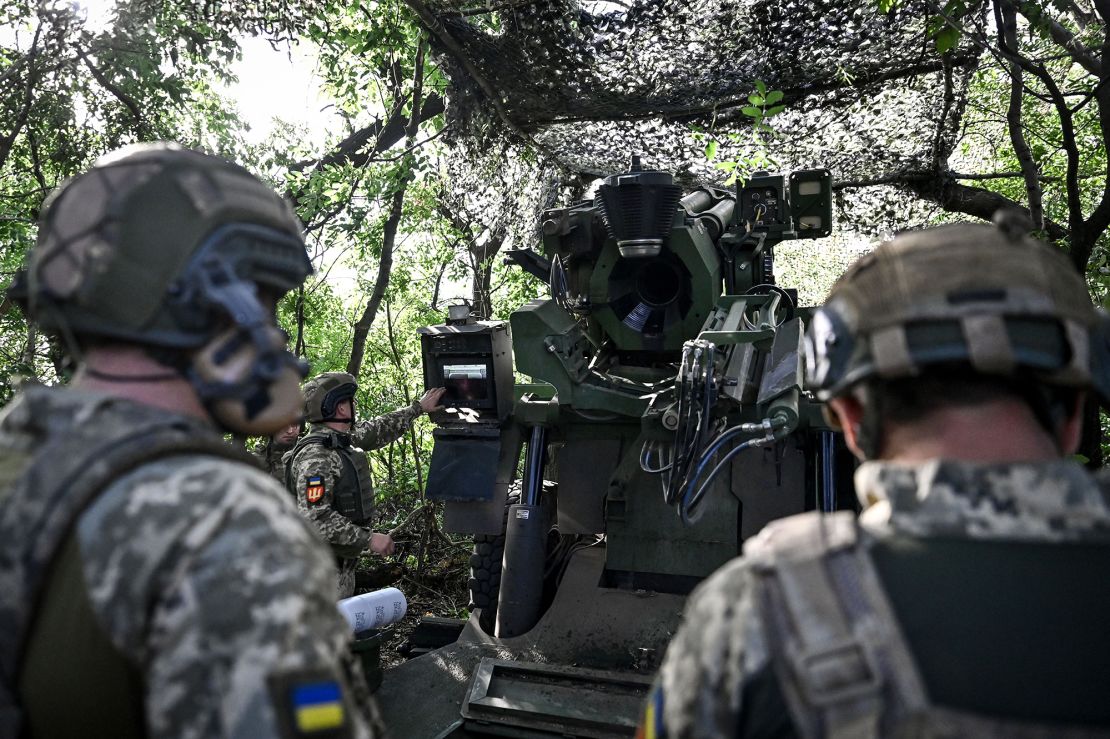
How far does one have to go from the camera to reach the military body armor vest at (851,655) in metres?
1.18

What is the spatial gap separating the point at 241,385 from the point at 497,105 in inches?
269

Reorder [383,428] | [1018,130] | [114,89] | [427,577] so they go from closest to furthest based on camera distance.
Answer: [114,89] < [1018,130] < [383,428] < [427,577]

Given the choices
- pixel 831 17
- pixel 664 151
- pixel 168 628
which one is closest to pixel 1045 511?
pixel 168 628

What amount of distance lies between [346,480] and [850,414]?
14.0 feet

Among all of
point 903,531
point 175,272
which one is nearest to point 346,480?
point 175,272

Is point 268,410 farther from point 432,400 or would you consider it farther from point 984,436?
point 432,400

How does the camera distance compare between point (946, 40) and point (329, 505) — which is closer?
point (946, 40)

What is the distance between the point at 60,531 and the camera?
53.6 inches

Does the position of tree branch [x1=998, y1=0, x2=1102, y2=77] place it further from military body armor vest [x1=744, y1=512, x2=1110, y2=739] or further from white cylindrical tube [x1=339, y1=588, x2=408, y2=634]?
military body armor vest [x1=744, y1=512, x2=1110, y2=739]

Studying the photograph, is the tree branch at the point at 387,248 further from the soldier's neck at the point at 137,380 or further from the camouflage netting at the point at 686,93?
the soldier's neck at the point at 137,380

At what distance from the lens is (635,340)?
19.1 ft

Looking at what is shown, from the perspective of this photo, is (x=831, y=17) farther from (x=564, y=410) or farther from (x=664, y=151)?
(x=564, y=410)

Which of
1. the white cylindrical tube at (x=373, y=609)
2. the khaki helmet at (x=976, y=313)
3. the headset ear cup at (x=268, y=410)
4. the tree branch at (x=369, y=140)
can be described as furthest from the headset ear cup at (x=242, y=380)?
the tree branch at (x=369, y=140)

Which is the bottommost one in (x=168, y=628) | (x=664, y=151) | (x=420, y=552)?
(x=420, y=552)
